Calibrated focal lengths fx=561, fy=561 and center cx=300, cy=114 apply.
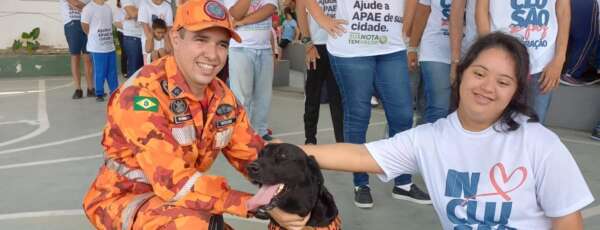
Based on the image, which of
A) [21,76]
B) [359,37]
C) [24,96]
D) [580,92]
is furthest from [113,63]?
[580,92]

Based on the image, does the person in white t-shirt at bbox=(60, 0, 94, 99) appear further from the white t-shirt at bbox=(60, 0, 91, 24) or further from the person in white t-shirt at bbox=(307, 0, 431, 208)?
the person in white t-shirt at bbox=(307, 0, 431, 208)

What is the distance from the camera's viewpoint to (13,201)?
3.39 m

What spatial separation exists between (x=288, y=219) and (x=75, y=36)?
6576 millimetres

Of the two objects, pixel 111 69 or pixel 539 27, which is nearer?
pixel 539 27

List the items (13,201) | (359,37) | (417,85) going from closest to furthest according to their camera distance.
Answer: (359,37)
(13,201)
(417,85)

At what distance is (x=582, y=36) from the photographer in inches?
214

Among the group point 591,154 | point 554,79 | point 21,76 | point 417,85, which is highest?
point 554,79

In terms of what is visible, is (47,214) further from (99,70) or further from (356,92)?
(99,70)

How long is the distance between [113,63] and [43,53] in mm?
4558

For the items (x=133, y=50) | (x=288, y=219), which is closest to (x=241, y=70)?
(x=288, y=219)

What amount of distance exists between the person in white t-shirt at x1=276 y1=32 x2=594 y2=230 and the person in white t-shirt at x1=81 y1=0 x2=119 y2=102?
19.0ft

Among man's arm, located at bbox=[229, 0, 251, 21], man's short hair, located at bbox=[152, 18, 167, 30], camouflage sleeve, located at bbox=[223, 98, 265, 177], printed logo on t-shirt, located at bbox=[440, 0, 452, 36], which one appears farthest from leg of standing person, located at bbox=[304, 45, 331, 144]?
man's short hair, located at bbox=[152, 18, 167, 30]

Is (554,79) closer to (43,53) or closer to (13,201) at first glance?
(13,201)

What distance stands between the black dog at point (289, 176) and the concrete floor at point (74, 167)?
1.23 meters
